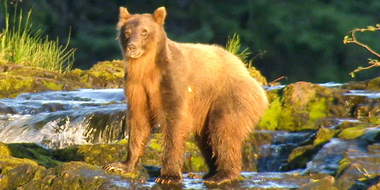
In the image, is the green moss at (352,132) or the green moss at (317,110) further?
the green moss at (317,110)

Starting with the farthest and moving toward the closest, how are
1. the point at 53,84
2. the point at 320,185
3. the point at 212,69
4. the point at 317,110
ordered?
the point at 53,84, the point at 317,110, the point at 212,69, the point at 320,185

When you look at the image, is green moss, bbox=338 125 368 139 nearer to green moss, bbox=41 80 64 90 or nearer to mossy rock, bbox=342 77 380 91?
mossy rock, bbox=342 77 380 91

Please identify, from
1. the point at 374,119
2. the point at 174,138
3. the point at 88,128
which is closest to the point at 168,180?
the point at 174,138

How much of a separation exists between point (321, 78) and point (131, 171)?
15063 millimetres

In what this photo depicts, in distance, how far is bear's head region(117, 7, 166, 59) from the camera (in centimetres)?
539

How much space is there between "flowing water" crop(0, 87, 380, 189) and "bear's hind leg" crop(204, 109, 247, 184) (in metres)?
0.19

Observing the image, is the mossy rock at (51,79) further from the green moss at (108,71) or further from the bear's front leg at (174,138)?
the bear's front leg at (174,138)

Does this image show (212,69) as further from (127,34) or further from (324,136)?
(324,136)

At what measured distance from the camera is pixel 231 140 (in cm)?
567

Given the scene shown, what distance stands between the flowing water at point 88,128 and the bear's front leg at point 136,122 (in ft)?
0.94

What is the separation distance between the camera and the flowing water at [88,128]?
599 cm

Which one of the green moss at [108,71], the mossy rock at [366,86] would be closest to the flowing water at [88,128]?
the mossy rock at [366,86]

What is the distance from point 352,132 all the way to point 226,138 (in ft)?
4.80

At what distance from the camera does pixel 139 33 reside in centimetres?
543
